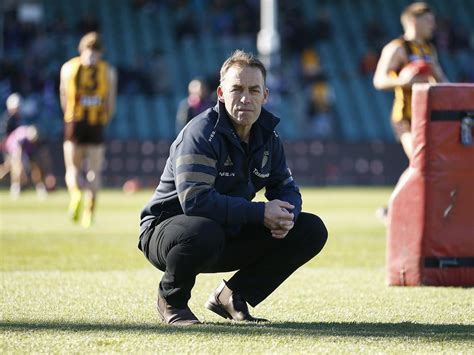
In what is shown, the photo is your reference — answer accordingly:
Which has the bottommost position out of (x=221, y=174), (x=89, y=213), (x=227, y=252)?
(x=89, y=213)

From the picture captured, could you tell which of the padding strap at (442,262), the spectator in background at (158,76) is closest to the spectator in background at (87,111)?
the padding strap at (442,262)

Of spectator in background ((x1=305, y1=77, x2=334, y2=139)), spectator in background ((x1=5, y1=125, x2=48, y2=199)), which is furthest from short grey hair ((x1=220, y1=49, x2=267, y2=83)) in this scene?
spectator in background ((x1=305, y1=77, x2=334, y2=139))

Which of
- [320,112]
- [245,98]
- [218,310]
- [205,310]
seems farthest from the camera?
[320,112]

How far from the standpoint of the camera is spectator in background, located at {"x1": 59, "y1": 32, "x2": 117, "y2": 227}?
47.9ft

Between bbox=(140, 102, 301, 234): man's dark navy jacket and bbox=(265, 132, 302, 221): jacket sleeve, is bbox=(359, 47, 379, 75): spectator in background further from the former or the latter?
bbox=(140, 102, 301, 234): man's dark navy jacket

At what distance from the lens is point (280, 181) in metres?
6.27

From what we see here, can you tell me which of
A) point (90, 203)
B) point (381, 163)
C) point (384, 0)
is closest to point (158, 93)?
point (381, 163)

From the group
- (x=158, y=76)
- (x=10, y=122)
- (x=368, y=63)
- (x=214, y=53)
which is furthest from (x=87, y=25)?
(x=10, y=122)

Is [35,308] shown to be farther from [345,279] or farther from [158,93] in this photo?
[158,93]

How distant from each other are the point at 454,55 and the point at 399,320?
3152 cm

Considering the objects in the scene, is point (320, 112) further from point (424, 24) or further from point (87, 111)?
point (424, 24)

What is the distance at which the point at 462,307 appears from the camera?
697cm

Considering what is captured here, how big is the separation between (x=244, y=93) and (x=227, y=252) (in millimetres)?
818

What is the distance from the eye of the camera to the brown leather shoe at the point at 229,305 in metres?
6.28
